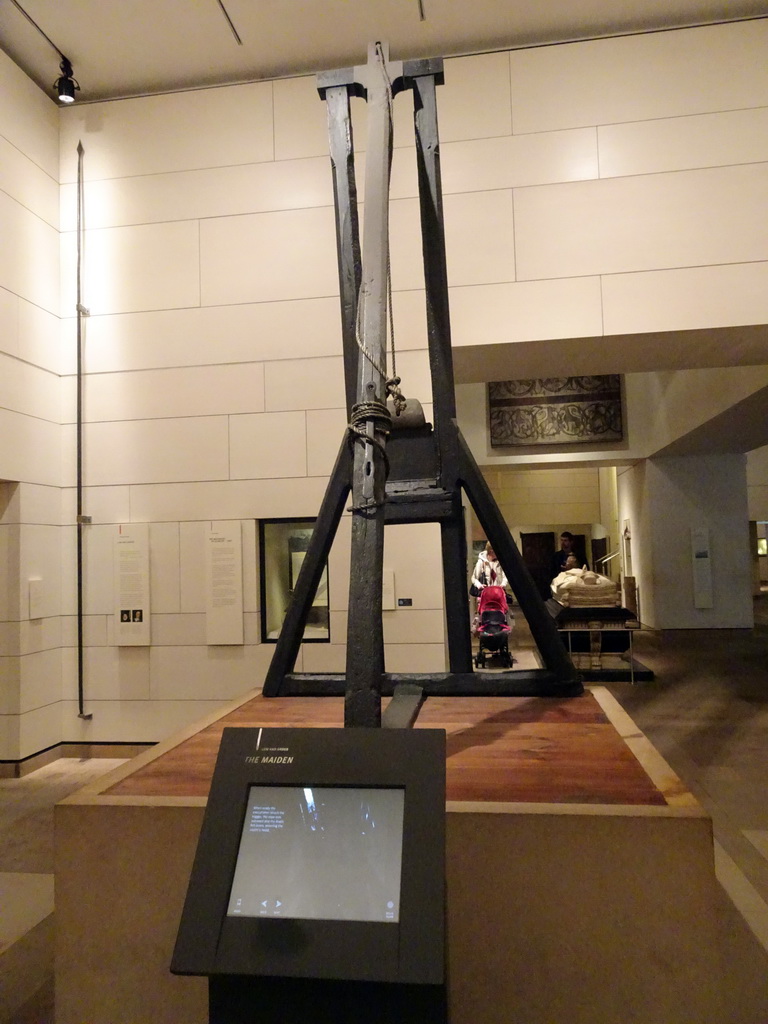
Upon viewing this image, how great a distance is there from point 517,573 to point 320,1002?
158 centimetres

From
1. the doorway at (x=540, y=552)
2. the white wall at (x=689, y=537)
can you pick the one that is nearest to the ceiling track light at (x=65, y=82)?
the white wall at (x=689, y=537)

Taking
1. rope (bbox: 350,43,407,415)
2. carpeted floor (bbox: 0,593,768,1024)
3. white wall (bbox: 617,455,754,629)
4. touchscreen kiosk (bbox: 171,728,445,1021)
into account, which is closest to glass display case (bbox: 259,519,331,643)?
carpeted floor (bbox: 0,593,768,1024)

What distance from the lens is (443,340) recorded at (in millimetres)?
2689

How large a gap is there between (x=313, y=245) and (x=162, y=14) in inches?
66.7

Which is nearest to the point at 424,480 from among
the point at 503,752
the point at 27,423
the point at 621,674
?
the point at 503,752

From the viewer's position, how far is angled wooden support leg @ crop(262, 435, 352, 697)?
7.94 feet

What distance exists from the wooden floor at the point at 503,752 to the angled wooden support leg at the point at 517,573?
14 centimetres

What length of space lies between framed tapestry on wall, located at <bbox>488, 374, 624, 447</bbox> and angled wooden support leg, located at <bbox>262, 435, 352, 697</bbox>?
8.97 m

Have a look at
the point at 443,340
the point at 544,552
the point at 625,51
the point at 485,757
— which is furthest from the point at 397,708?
the point at 544,552

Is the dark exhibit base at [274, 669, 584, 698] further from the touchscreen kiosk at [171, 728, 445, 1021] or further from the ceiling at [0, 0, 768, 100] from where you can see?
the ceiling at [0, 0, 768, 100]

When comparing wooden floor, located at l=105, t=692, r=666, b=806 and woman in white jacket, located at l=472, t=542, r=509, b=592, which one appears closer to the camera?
wooden floor, located at l=105, t=692, r=666, b=806

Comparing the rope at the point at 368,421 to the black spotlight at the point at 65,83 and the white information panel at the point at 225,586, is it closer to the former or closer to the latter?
the white information panel at the point at 225,586

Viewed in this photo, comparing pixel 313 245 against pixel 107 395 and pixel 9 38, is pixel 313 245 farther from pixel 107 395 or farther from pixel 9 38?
pixel 9 38

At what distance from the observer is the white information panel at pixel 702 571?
11031mm
